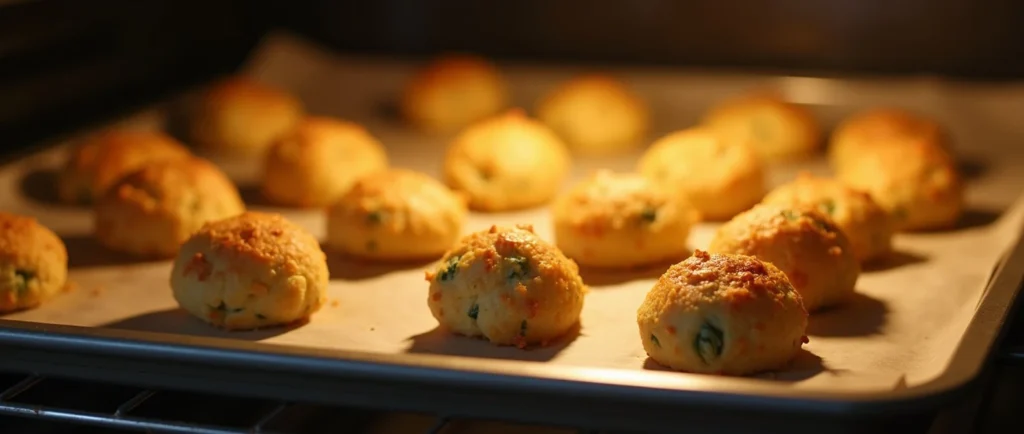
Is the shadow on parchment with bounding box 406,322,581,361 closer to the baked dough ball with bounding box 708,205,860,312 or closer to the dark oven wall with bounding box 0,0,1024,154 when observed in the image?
the baked dough ball with bounding box 708,205,860,312

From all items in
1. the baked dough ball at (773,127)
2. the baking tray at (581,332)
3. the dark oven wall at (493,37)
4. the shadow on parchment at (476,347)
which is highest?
the dark oven wall at (493,37)

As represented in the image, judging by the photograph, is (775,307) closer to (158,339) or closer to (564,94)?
(158,339)

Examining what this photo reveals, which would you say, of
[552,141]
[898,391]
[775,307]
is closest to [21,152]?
[552,141]

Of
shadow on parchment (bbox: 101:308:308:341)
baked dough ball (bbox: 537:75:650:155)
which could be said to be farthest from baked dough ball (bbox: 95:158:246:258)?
baked dough ball (bbox: 537:75:650:155)

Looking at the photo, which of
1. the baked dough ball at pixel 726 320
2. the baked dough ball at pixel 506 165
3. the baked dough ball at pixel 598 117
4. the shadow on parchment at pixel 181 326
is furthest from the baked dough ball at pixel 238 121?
the baked dough ball at pixel 726 320

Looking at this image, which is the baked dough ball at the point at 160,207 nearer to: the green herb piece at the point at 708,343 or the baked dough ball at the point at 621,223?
the baked dough ball at the point at 621,223

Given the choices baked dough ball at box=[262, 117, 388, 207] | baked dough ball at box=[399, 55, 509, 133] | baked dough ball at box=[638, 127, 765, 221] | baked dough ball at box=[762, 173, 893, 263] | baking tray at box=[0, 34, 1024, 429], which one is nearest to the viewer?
baking tray at box=[0, 34, 1024, 429]

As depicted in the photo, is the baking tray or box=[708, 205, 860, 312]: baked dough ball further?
box=[708, 205, 860, 312]: baked dough ball
